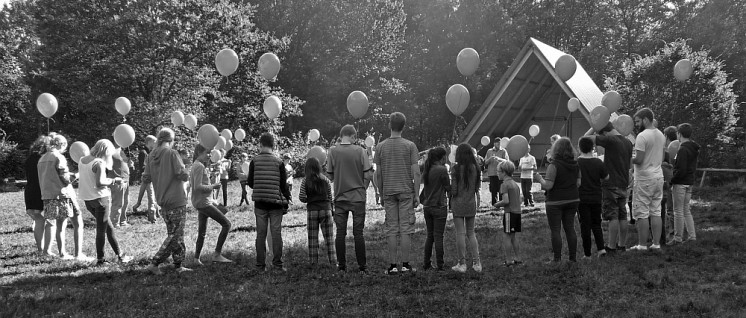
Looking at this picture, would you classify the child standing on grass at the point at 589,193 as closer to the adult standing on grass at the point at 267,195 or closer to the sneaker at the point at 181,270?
the adult standing on grass at the point at 267,195

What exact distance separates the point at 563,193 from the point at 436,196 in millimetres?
1472

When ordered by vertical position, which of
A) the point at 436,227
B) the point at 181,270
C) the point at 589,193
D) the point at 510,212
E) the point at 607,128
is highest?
the point at 607,128

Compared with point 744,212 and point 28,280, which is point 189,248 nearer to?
point 28,280

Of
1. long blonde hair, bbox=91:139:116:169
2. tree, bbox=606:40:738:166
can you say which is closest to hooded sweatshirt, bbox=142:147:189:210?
long blonde hair, bbox=91:139:116:169

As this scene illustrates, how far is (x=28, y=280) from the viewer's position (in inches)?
228

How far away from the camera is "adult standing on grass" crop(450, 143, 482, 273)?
591 cm

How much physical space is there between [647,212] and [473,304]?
10.5ft

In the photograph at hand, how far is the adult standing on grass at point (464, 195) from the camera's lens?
591 cm

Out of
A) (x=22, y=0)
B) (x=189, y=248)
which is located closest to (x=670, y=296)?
(x=189, y=248)

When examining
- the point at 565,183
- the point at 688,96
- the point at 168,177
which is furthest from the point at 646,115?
the point at 688,96

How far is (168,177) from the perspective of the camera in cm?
586

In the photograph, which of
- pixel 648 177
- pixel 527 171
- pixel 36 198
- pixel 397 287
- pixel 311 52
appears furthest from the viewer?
pixel 311 52

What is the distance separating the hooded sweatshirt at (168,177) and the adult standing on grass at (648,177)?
18.0 feet

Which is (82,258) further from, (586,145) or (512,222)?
(586,145)
